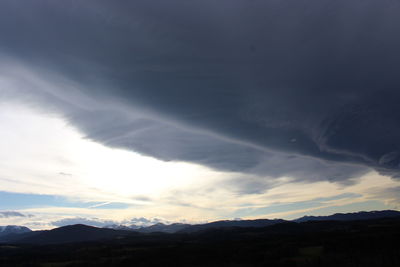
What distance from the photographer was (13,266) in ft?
548

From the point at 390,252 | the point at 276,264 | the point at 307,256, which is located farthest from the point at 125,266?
the point at 390,252

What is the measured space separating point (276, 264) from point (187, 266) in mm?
35009

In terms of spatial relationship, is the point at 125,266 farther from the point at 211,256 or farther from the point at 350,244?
the point at 350,244

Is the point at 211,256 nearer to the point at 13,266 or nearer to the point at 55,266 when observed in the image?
the point at 55,266

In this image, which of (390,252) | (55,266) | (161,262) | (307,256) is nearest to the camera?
(390,252)

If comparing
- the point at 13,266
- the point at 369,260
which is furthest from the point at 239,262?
the point at 13,266

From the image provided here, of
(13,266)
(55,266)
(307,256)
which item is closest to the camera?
(307,256)

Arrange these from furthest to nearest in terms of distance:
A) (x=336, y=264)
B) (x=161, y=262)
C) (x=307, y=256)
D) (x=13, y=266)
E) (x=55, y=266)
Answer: (x=13, y=266) → (x=55, y=266) → (x=161, y=262) → (x=307, y=256) → (x=336, y=264)

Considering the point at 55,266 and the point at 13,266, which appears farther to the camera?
the point at 13,266

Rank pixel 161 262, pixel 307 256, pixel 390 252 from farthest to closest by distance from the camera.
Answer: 1. pixel 161 262
2. pixel 307 256
3. pixel 390 252

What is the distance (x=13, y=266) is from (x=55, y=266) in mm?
53010

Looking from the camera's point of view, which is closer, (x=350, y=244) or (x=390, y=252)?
(x=390, y=252)

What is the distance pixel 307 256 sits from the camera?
345 ft

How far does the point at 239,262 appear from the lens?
108 m
